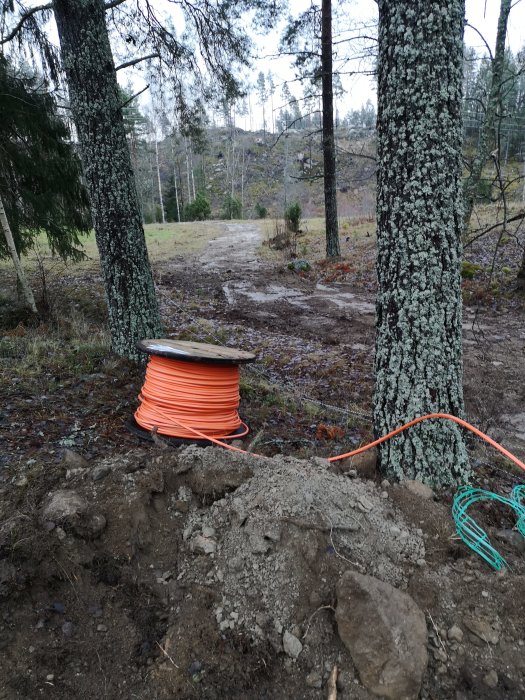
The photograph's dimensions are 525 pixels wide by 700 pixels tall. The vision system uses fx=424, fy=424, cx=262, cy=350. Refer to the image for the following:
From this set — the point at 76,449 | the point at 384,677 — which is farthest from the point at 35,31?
the point at 384,677

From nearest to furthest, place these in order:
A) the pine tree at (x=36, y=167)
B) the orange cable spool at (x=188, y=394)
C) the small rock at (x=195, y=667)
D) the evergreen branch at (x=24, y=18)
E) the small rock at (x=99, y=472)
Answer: the small rock at (x=195, y=667)
the small rock at (x=99, y=472)
the orange cable spool at (x=188, y=394)
the evergreen branch at (x=24, y=18)
the pine tree at (x=36, y=167)

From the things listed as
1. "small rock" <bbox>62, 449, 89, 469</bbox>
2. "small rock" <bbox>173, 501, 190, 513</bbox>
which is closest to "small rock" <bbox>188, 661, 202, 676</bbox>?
"small rock" <bbox>173, 501, 190, 513</bbox>

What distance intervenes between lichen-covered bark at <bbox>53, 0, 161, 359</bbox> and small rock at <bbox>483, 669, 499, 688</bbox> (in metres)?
4.16

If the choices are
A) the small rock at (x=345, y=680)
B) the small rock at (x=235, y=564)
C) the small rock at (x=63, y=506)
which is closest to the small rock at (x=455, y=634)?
the small rock at (x=345, y=680)

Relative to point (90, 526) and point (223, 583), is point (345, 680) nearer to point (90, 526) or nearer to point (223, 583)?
point (223, 583)

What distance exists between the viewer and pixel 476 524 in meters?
2.33

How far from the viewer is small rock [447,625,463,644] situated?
1.71 m

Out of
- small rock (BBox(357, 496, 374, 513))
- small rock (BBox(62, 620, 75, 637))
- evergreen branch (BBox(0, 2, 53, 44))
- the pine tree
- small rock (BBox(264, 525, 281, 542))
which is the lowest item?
small rock (BBox(62, 620, 75, 637))

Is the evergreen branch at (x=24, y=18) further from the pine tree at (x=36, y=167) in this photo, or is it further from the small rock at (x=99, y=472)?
the small rock at (x=99, y=472)

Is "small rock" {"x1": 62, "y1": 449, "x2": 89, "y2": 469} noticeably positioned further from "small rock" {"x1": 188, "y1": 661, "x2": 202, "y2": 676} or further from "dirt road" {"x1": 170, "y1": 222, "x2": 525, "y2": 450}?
"dirt road" {"x1": 170, "y1": 222, "x2": 525, "y2": 450}

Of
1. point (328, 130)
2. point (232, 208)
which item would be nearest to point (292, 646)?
point (328, 130)

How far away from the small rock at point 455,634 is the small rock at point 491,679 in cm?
13

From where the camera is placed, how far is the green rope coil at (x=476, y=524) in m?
2.14

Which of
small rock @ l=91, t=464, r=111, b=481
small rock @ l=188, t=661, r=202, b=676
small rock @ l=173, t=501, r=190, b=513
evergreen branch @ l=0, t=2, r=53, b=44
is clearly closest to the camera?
small rock @ l=188, t=661, r=202, b=676
